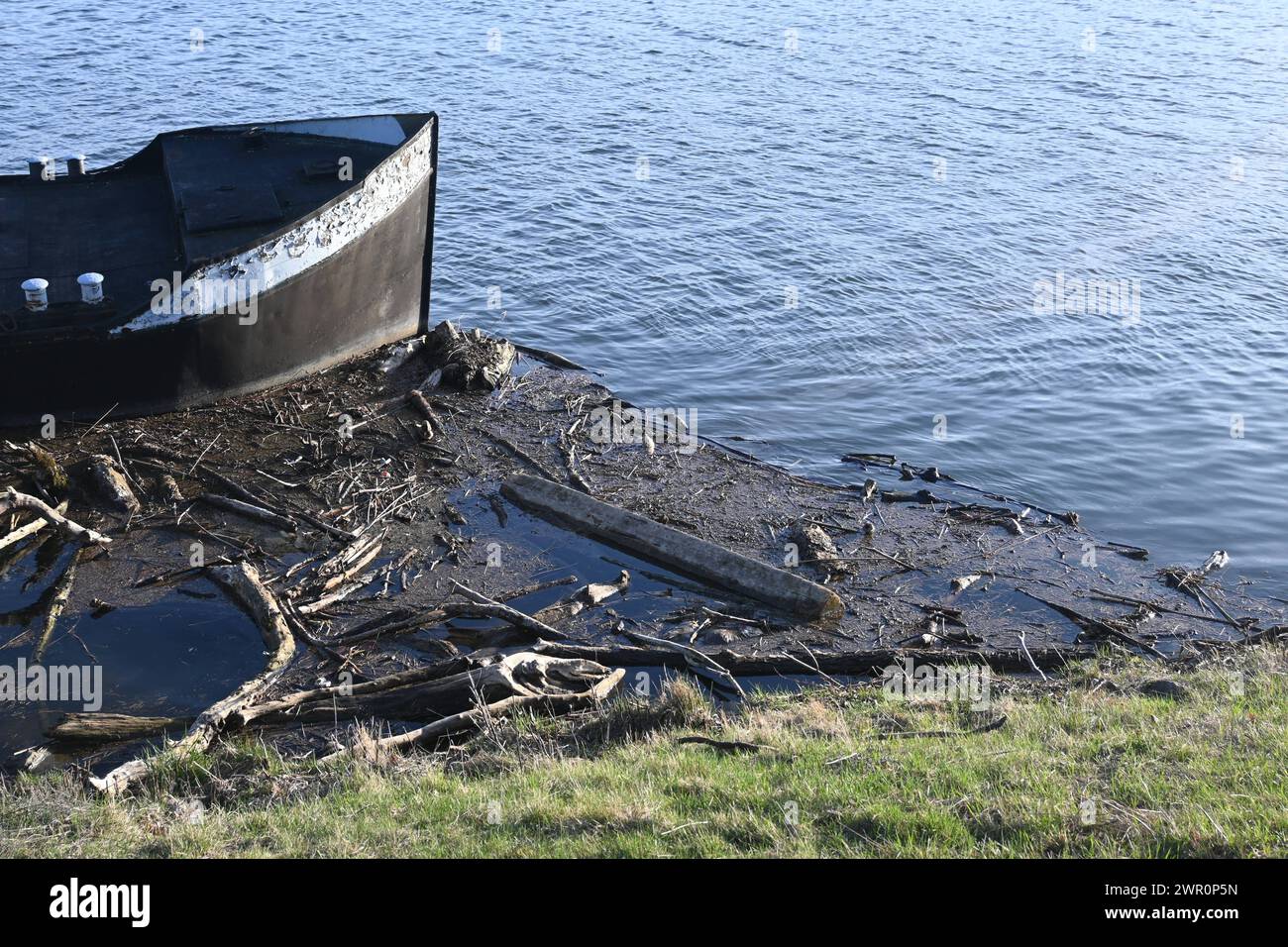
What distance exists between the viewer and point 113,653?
Answer: 10234mm

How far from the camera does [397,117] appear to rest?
696 inches

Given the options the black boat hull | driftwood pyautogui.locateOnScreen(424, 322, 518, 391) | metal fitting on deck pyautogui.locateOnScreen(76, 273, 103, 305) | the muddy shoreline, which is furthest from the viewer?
driftwood pyautogui.locateOnScreen(424, 322, 518, 391)

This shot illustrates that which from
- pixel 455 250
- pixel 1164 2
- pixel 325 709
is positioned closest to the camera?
pixel 325 709

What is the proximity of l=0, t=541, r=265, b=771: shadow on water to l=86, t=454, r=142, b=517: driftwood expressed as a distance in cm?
93

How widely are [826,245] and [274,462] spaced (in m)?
13.5

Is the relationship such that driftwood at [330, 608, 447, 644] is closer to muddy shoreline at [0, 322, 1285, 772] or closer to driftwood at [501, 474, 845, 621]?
muddy shoreline at [0, 322, 1285, 772]

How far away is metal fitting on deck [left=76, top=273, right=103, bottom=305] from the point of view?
1303 centimetres

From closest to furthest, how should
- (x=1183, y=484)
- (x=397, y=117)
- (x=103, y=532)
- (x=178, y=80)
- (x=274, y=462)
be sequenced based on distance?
(x=103, y=532)
(x=274, y=462)
(x=1183, y=484)
(x=397, y=117)
(x=178, y=80)

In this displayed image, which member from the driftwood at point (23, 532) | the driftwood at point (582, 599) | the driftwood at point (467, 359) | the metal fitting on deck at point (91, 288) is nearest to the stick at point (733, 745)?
the driftwood at point (582, 599)

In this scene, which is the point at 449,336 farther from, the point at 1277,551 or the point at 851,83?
the point at 851,83

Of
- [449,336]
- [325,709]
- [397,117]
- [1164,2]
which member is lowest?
[325,709]

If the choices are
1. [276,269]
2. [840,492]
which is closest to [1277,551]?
[840,492]

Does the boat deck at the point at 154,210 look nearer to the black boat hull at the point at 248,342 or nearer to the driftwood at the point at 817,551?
the black boat hull at the point at 248,342

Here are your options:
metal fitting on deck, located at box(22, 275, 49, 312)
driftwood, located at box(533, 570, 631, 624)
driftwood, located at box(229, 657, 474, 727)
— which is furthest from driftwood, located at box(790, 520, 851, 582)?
metal fitting on deck, located at box(22, 275, 49, 312)
